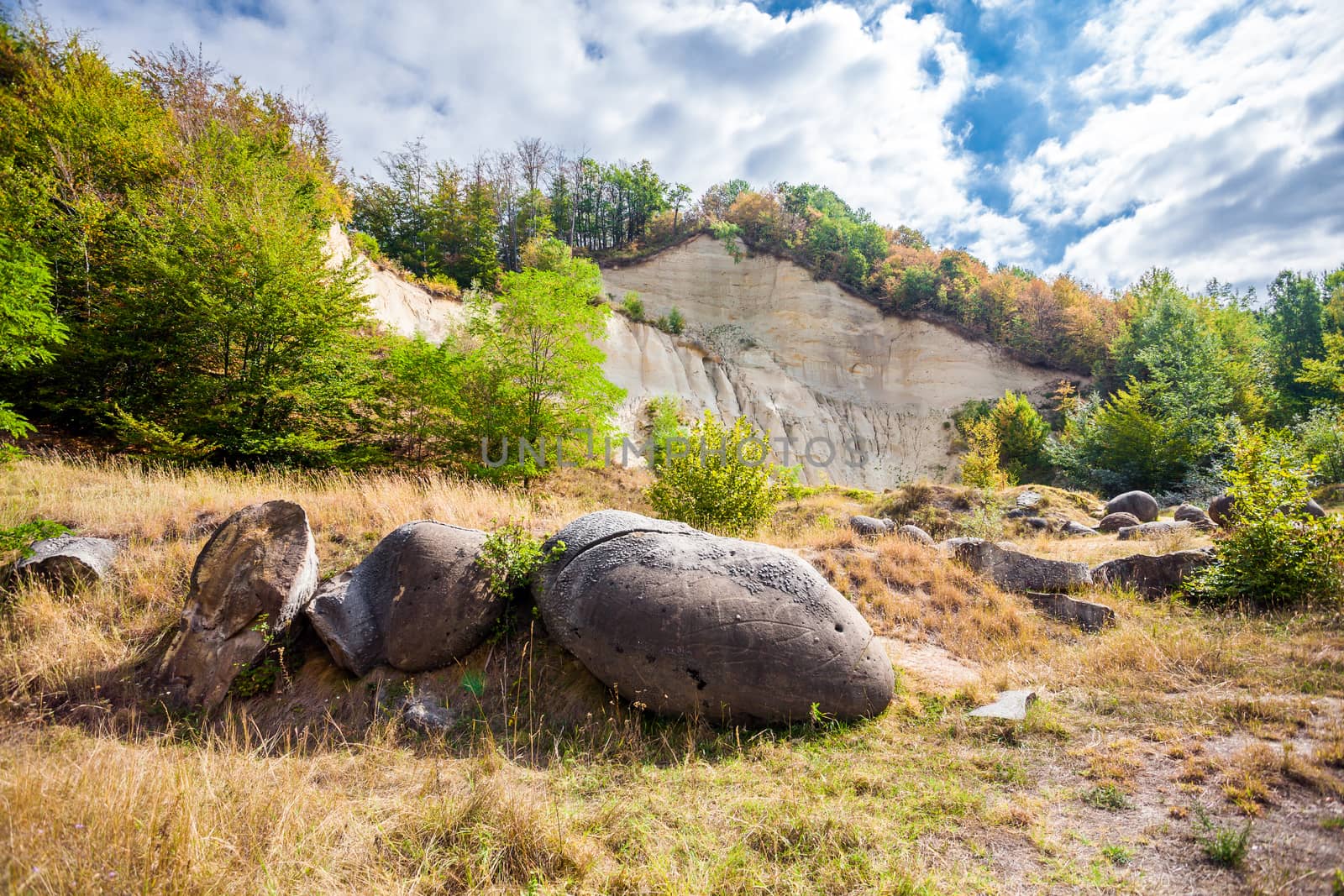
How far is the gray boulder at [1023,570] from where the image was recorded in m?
7.48

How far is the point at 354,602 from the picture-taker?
15.9ft

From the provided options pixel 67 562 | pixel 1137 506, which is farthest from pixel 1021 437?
pixel 67 562

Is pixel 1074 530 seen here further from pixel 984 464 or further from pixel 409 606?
pixel 409 606

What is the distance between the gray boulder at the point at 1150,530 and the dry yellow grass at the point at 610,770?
630 centimetres

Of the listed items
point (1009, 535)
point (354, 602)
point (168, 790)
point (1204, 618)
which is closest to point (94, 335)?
point (354, 602)

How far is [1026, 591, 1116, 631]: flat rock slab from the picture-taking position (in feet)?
20.4

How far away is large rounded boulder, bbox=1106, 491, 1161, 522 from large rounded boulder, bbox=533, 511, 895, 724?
17.2m

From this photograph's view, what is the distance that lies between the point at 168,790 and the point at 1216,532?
11335 millimetres

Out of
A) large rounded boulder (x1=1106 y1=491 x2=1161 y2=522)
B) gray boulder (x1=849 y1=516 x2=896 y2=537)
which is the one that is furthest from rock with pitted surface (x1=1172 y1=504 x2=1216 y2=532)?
gray boulder (x1=849 y1=516 x2=896 y2=537)

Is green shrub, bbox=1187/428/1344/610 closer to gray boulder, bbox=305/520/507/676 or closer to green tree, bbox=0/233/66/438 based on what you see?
gray boulder, bbox=305/520/507/676

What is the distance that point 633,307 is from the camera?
33156mm

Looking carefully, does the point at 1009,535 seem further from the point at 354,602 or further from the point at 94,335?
the point at 94,335

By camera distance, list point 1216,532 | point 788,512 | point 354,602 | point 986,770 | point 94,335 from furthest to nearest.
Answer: point 788,512, point 94,335, point 1216,532, point 354,602, point 986,770

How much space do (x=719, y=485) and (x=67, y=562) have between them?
A: 8.29 m
